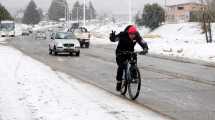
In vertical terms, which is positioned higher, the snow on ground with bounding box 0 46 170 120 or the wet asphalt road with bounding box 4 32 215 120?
the snow on ground with bounding box 0 46 170 120

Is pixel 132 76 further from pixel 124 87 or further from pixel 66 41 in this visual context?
pixel 66 41

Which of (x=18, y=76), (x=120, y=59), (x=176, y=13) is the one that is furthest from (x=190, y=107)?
(x=176, y=13)

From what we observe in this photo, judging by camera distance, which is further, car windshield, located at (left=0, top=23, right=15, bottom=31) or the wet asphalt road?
car windshield, located at (left=0, top=23, right=15, bottom=31)

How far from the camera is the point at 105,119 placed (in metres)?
9.63

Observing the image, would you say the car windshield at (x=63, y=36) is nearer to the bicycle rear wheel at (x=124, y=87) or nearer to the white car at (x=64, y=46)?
the white car at (x=64, y=46)

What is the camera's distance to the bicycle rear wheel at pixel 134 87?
495 inches

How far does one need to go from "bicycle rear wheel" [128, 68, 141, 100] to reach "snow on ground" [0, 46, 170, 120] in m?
0.33

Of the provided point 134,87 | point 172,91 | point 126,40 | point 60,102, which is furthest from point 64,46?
point 60,102

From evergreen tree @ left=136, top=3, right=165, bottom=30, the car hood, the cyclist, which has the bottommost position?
the car hood

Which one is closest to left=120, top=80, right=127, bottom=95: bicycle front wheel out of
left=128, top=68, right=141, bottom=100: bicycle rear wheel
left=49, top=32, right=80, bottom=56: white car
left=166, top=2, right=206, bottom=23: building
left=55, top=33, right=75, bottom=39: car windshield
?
left=128, top=68, right=141, bottom=100: bicycle rear wheel

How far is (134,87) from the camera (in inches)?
504

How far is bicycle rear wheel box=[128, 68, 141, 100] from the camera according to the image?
1258 centimetres

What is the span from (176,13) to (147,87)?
137979mm

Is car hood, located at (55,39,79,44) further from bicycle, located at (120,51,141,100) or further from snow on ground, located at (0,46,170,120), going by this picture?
bicycle, located at (120,51,141,100)
